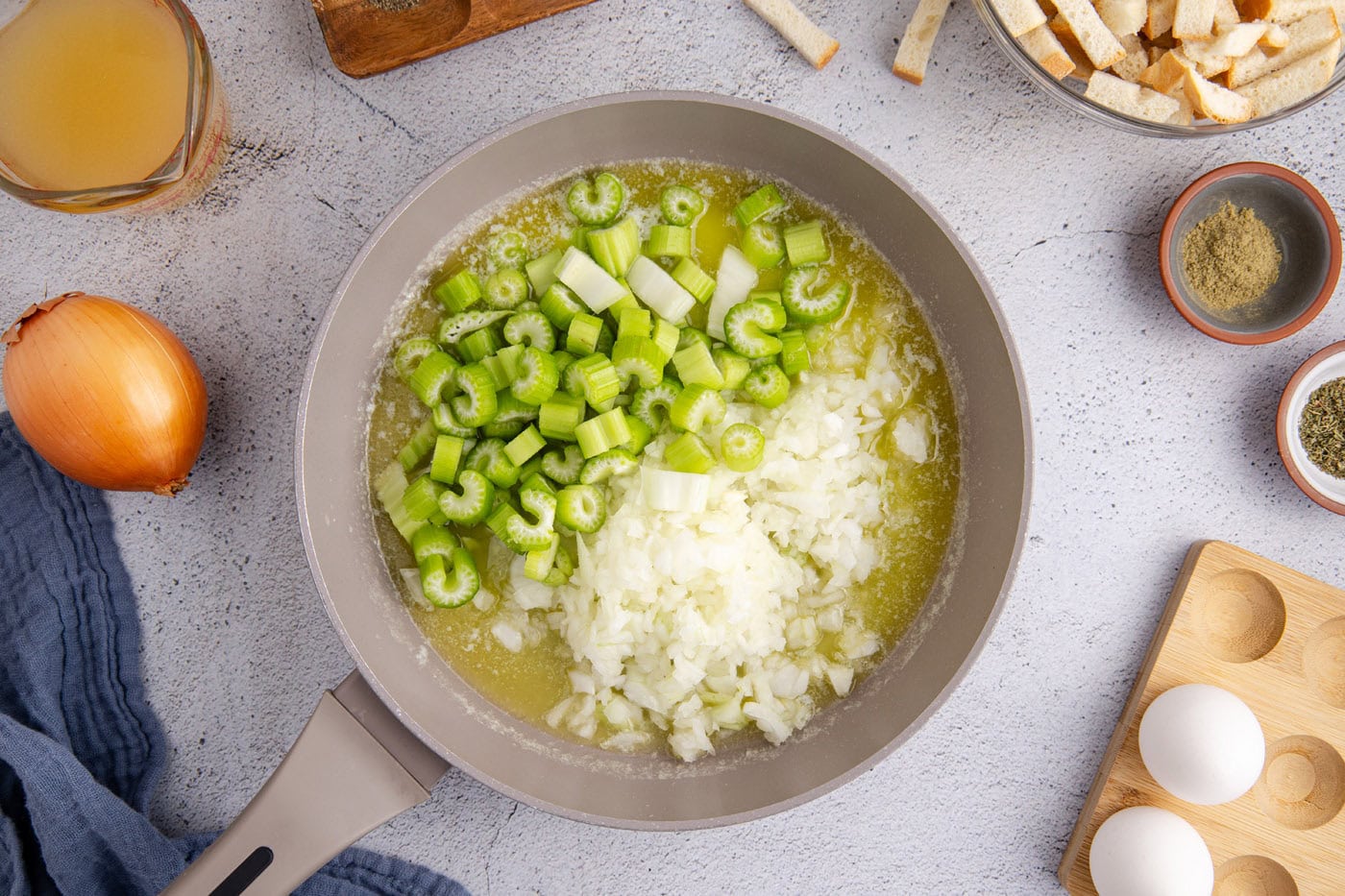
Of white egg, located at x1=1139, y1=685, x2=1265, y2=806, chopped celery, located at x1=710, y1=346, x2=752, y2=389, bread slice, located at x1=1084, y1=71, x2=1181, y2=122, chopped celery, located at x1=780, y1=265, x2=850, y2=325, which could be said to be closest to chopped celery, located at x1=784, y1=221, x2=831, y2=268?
chopped celery, located at x1=780, y1=265, x2=850, y2=325

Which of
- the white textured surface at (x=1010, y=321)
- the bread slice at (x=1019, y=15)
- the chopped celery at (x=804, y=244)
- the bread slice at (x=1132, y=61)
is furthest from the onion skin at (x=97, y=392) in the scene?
the bread slice at (x=1132, y=61)

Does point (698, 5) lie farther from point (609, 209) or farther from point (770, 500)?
point (770, 500)

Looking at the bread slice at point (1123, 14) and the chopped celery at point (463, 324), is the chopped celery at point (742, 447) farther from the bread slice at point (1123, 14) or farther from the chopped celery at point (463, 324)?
the bread slice at point (1123, 14)

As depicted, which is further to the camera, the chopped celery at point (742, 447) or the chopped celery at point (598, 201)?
the chopped celery at point (598, 201)

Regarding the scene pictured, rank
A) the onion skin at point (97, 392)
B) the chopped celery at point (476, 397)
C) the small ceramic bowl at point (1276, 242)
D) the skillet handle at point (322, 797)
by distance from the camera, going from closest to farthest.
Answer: the skillet handle at point (322, 797) → the onion skin at point (97, 392) → the chopped celery at point (476, 397) → the small ceramic bowl at point (1276, 242)

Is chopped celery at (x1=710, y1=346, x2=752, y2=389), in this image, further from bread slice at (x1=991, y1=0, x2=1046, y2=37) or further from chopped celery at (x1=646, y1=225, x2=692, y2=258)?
bread slice at (x1=991, y1=0, x2=1046, y2=37)

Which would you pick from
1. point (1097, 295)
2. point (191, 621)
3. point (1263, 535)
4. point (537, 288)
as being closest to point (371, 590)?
point (191, 621)

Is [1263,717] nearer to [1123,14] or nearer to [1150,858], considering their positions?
[1150,858]

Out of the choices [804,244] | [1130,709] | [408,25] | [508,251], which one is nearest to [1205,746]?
[1130,709]
